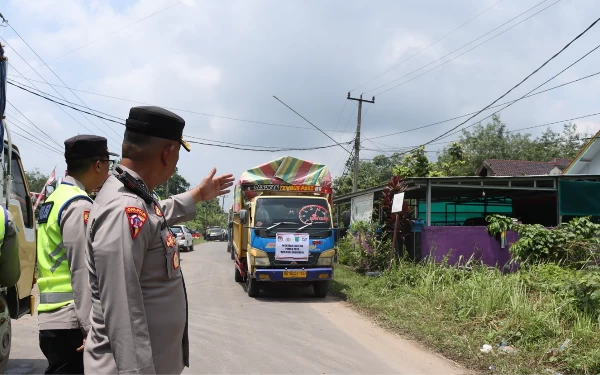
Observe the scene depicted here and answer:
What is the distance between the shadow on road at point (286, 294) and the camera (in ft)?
34.3

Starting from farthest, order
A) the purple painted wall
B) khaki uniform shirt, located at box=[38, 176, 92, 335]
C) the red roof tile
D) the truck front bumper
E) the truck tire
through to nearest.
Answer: the red roof tile, the purple painted wall, the truck tire, the truck front bumper, khaki uniform shirt, located at box=[38, 176, 92, 335]

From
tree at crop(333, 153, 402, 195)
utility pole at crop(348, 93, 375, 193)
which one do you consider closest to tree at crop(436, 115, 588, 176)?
tree at crop(333, 153, 402, 195)

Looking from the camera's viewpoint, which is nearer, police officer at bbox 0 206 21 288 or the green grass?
police officer at bbox 0 206 21 288

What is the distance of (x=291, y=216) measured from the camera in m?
10.8

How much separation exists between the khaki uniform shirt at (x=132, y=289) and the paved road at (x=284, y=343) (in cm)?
374

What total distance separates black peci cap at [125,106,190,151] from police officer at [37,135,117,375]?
0.83 metres

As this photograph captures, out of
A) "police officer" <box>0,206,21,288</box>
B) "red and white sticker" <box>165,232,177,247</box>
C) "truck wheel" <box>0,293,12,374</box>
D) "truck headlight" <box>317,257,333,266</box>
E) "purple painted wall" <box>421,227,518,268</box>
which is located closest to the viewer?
"red and white sticker" <box>165,232,177,247</box>

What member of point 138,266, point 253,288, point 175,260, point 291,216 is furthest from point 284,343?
point 138,266

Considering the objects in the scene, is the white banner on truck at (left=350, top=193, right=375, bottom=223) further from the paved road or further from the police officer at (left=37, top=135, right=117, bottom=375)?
the police officer at (left=37, top=135, right=117, bottom=375)

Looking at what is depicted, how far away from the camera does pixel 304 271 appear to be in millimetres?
10172

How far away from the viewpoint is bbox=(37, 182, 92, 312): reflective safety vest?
8.61ft

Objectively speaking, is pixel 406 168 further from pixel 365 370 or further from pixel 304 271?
pixel 365 370

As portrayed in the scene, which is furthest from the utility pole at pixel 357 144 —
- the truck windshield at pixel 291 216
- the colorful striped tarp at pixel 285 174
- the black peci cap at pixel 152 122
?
the black peci cap at pixel 152 122

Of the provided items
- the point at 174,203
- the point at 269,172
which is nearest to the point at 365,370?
the point at 174,203
